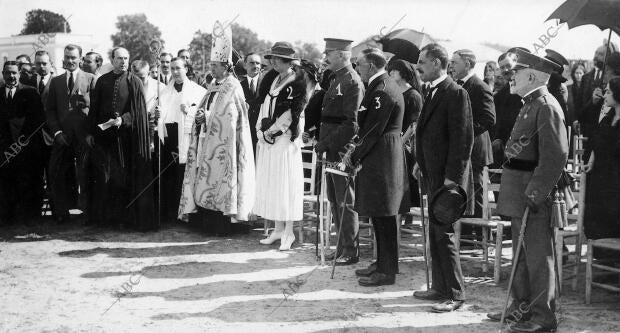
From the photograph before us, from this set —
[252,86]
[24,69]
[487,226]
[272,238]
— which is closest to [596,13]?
[487,226]

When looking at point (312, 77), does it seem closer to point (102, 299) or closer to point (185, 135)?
point (185, 135)

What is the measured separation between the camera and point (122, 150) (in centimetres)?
826

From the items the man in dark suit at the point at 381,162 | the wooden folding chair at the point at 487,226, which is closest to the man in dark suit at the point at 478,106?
the wooden folding chair at the point at 487,226

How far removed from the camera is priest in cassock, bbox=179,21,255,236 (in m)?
7.86

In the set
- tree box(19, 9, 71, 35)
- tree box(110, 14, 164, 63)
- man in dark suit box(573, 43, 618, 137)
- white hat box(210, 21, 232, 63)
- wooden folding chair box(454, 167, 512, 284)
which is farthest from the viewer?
tree box(110, 14, 164, 63)

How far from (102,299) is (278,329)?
1.61 m

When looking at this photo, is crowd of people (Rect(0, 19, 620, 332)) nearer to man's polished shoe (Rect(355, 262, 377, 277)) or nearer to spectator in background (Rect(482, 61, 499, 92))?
man's polished shoe (Rect(355, 262, 377, 277))

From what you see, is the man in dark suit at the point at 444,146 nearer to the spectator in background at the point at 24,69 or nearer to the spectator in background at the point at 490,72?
the spectator in background at the point at 490,72

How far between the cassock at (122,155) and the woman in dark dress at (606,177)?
504 centimetres

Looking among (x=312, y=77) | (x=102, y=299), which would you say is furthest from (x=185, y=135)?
(x=102, y=299)

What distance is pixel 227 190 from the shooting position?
25.7 feet

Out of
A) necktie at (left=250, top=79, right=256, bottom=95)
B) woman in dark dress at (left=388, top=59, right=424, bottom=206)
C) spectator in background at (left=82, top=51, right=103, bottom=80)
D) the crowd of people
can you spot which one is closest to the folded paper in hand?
the crowd of people

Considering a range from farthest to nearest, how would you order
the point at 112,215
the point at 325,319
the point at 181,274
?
the point at 112,215
the point at 181,274
the point at 325,319

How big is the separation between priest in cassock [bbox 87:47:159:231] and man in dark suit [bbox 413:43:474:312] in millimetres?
4185
